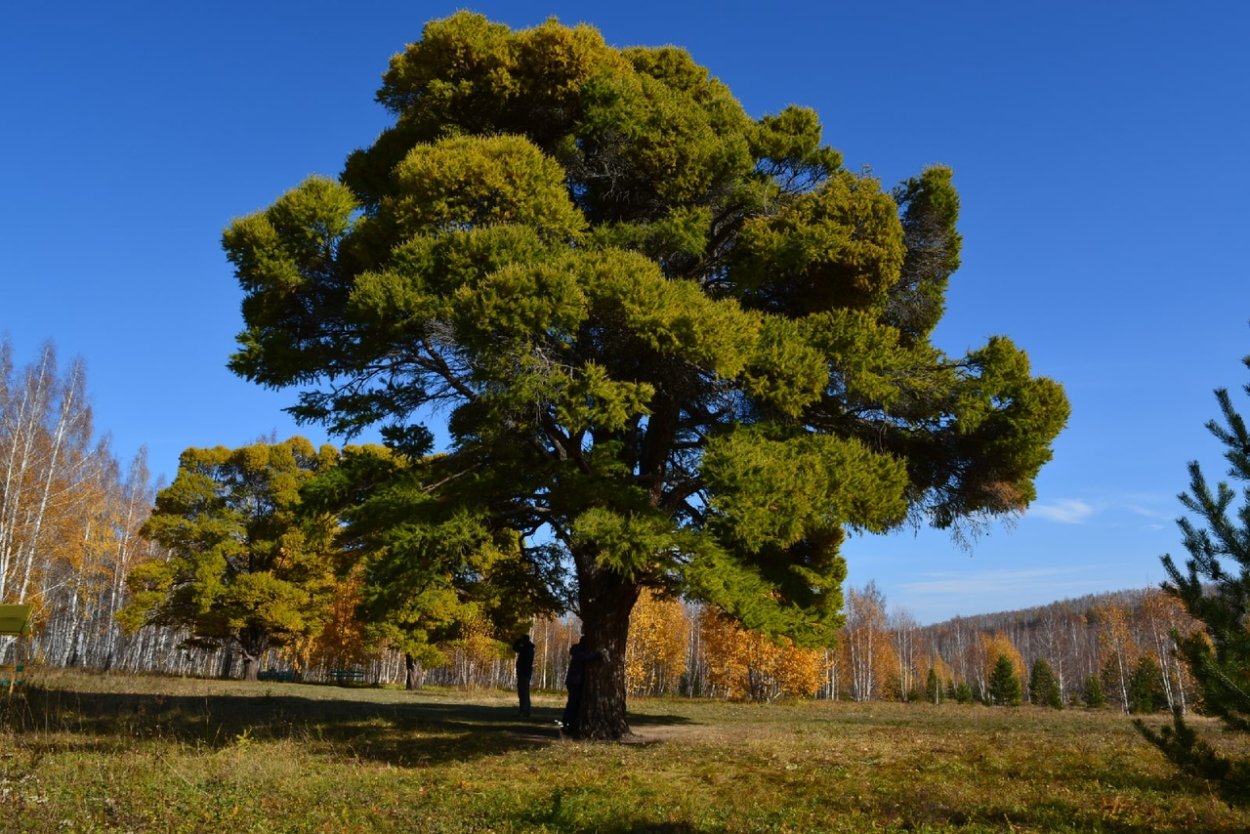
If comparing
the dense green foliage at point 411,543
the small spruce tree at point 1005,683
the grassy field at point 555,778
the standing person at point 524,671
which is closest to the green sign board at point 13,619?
the grassy field at point 555,778

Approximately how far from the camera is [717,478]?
10266mm

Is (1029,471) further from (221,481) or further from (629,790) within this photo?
(221,481)

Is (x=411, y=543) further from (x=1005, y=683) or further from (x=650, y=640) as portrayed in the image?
(x=1005, y=683)

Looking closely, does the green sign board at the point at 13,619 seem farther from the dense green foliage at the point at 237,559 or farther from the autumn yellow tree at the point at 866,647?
the autumn yellow tree at the point at 866,647

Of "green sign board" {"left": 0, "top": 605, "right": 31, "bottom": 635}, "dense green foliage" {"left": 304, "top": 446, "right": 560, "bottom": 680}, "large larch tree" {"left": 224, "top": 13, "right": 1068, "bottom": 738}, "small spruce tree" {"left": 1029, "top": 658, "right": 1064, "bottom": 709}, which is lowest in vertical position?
"small spruce tree" {"left": 1029, "top": 658, "right": 1064, "bottom": 709}

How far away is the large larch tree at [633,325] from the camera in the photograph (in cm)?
1042

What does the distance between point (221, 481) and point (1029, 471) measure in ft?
110

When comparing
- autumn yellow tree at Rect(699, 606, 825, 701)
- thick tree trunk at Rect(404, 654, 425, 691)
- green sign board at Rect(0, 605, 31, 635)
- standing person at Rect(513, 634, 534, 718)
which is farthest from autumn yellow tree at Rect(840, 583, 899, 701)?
green sign board at Rect(0, 605, 31, 635)

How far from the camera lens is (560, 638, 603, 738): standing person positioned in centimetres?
1338

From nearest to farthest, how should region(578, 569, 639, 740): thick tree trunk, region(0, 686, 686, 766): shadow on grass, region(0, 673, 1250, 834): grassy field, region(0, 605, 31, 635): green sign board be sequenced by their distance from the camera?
1. region(0, 673, 1250, 834): grassy field
2. region(0, 686, 686, 766): shadow on grass
3. region(578, 569, 639, 740): thick tree trunk
4. region(0, 605, 31, 635): green sign board

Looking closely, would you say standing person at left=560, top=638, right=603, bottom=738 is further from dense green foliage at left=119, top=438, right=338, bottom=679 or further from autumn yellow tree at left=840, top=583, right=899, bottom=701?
autumn yellow tree at left=840, top=583, right=899, bottom=701

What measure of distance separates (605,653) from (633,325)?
19.0ft

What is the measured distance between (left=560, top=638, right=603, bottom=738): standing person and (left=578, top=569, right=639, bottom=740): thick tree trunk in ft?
0.22

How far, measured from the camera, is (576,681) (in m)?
13.5
